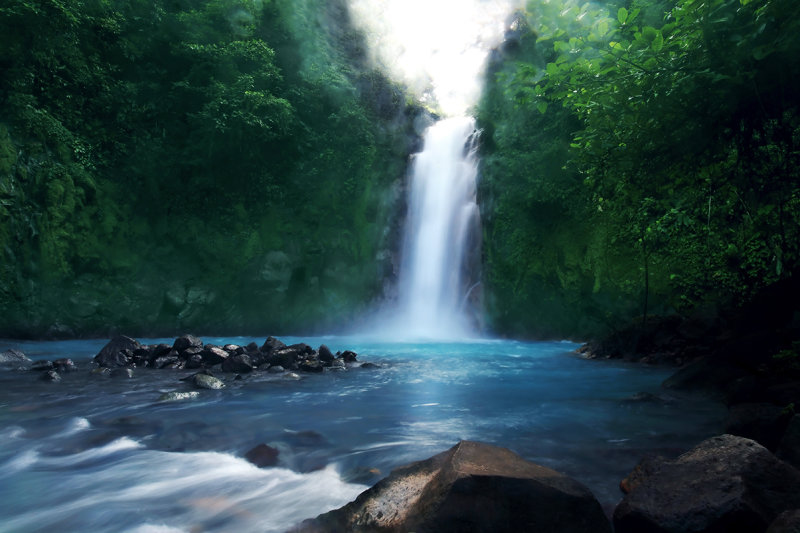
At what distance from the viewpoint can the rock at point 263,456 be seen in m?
4.33

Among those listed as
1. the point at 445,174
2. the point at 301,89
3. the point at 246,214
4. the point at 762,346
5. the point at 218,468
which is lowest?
the point at 218,468

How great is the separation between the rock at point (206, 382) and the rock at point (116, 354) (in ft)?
10.4

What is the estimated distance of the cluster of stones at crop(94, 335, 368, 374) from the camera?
9680 millimetres

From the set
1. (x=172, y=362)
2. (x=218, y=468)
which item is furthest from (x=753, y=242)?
(x=172, y=362)

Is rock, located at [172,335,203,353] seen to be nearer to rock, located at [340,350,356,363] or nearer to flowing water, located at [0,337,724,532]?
flowing water, located at [0,337,724,532]

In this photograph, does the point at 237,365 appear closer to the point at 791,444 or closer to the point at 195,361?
the point at 195,361

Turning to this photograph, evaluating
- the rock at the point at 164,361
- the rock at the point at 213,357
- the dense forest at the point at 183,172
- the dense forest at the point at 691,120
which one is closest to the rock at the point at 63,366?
the rock at the point at 164,361

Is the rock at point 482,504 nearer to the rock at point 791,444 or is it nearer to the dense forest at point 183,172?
the rock at point 791,444

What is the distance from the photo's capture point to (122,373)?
8.79 metres

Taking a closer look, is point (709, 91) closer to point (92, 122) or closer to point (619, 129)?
point (619, 129)

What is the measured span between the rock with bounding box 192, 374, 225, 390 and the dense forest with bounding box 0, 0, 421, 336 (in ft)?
38.0

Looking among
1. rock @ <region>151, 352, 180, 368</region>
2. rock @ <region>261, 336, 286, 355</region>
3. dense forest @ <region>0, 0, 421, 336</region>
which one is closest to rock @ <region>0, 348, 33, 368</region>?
rock @ <region>151, 352, 180, 368</region>

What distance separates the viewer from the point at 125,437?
5070 mm

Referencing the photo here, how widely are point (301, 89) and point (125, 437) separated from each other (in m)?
18.8
